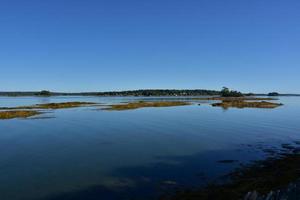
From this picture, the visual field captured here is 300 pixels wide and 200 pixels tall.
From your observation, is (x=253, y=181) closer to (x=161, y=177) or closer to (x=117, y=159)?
(x=161, y=177)

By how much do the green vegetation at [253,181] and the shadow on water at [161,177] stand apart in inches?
31.5

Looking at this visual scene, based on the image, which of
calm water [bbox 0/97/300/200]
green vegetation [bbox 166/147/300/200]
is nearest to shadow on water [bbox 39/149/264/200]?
calm water [bbox 0/97/300/200]

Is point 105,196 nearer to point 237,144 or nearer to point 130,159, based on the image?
point 130,159

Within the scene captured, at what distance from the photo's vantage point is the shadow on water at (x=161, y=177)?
13055 mm

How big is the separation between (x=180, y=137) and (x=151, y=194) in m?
16.2

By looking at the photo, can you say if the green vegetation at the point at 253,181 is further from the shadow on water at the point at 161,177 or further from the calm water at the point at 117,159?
the calm water at the point at 117,159

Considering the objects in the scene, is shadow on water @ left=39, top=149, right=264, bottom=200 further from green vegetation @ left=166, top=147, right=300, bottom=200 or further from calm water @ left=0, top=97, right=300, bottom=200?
green vegetation @ left=166, top=147, right=300, bottom=200

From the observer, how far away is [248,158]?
65.2 feet

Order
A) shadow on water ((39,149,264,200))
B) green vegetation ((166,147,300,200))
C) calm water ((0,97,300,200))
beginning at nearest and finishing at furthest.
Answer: green vegetation ((166,147,300,200)) → shadow on water ((39,149,264,200)) → calm water ((0,97,300,200))

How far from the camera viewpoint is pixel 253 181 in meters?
14.1

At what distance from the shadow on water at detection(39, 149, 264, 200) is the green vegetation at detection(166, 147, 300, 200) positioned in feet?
2.63

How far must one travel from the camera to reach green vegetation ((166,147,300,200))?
12422 millimetres

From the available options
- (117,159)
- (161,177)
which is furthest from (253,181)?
(117,159)

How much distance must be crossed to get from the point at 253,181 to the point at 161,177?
455cm
